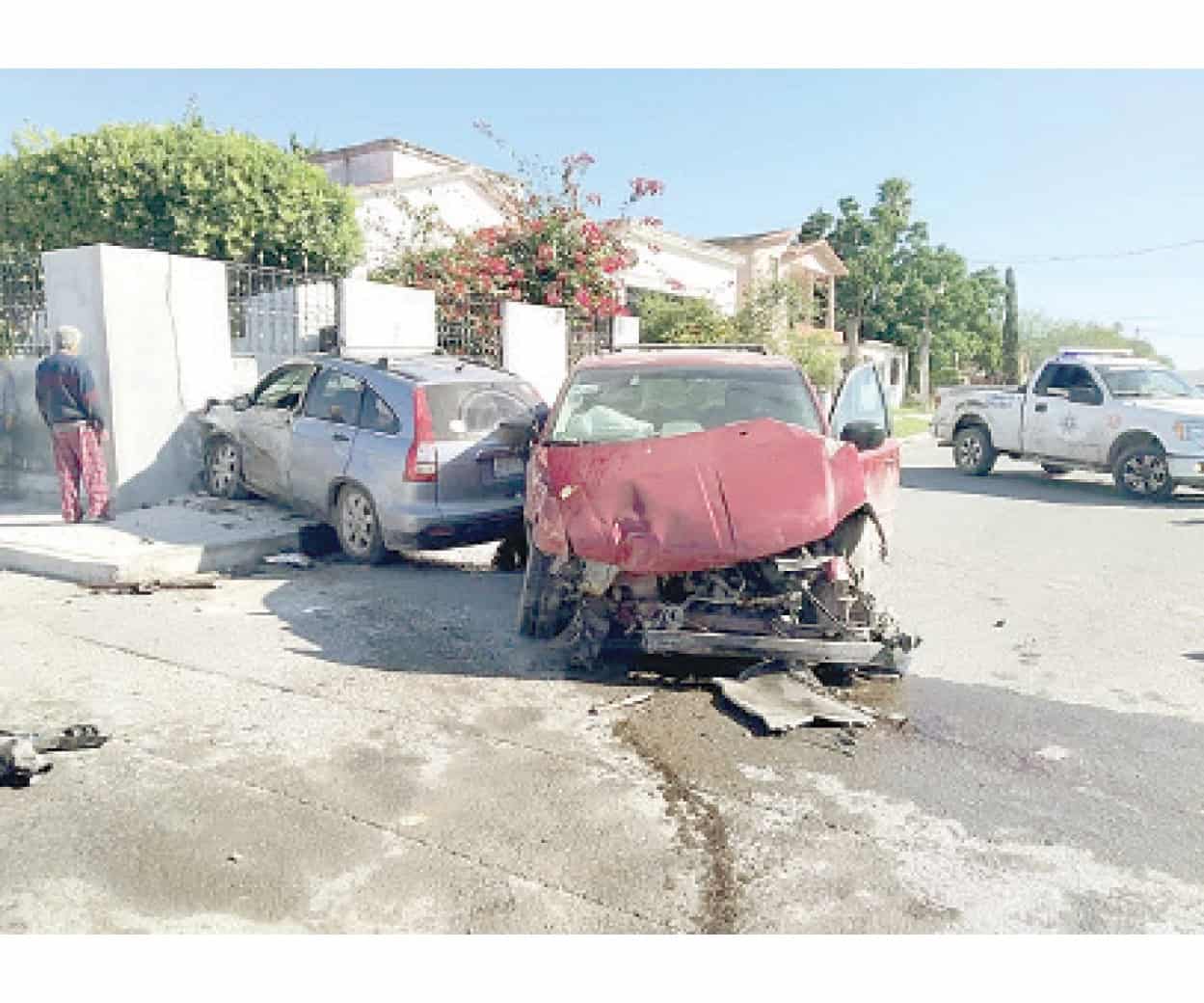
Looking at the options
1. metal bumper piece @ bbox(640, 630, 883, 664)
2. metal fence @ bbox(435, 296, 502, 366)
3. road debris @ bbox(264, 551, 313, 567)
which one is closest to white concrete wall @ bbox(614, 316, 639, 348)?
metal fence @ bbox(435, 296, 502, 366)

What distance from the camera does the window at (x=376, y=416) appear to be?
783 cm

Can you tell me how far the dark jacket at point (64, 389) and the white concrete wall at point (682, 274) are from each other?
16.1 meters

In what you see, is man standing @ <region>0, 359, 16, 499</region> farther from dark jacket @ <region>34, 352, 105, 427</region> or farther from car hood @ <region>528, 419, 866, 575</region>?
car hood @ <region>528, 419, 866, 575</region>

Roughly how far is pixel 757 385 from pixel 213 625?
388cm

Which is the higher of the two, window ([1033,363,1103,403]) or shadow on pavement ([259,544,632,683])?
window ([1033,363,1103,403])

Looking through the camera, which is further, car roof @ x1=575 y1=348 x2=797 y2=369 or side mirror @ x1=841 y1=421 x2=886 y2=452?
car roof @ x1=575 y1=348 x2=797 y2=369

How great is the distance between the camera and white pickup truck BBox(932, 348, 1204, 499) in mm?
12867

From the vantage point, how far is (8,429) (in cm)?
1105

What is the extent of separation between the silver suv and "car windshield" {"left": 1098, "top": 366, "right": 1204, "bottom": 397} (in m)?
9.39

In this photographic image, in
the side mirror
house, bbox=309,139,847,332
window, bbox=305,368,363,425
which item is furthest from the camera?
house, bbox=309,139,847,332

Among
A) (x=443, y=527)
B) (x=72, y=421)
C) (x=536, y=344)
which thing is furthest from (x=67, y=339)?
(x=536, y=344)

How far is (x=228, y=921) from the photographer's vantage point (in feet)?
9.62

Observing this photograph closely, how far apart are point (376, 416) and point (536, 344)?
7.15 m

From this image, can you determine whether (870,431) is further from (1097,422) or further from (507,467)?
(1097,422)
